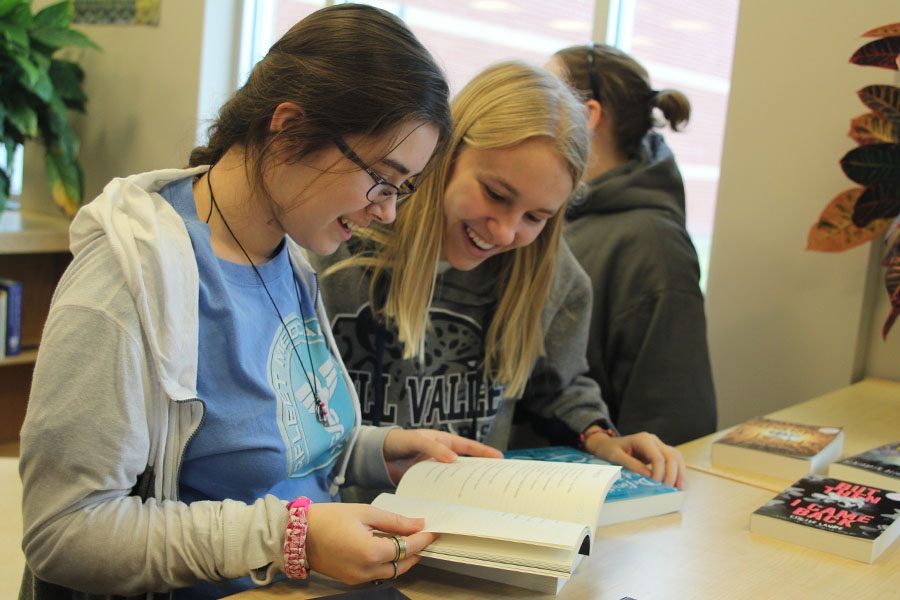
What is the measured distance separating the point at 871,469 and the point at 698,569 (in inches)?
19.5

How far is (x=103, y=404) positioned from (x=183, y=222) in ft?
0.83

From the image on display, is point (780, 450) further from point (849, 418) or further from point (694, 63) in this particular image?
point (694, 63)

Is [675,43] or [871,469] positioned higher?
[675,43]

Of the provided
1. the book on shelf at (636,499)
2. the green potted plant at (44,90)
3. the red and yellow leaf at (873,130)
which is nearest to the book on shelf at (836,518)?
the book on shelf at (636,499)

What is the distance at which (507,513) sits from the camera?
110cm

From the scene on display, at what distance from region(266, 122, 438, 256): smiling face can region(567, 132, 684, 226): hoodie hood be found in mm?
992

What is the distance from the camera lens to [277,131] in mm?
1137

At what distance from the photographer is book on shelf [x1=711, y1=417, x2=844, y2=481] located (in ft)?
5.04

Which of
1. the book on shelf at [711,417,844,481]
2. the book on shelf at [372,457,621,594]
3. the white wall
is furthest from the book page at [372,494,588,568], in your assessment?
the white wall

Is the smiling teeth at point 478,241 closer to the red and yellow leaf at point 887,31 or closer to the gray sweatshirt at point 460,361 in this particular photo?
the gray sweatshirt at point 460,361

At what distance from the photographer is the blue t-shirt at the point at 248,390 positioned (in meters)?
1.09

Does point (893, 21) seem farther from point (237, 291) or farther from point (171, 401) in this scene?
point (171, 401)

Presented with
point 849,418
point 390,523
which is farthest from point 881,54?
point 390,523

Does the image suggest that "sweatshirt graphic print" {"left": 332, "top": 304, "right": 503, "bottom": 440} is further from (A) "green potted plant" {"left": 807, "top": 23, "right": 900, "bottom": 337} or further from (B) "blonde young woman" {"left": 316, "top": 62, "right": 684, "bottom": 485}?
(A) "green potted plant" {"left": 807, "top": 23, "right": 900, "bottom": 337}
